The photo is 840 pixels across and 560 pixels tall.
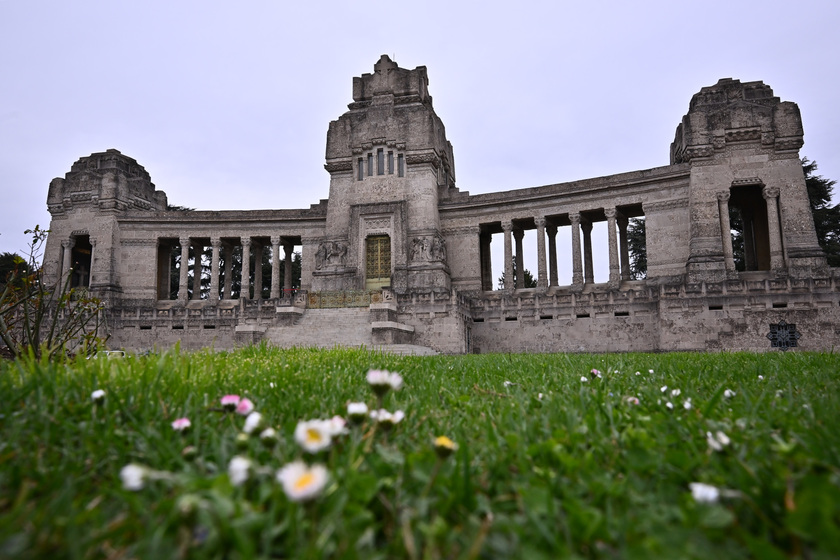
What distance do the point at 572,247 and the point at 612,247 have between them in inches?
105

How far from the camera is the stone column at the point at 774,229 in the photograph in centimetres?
3008

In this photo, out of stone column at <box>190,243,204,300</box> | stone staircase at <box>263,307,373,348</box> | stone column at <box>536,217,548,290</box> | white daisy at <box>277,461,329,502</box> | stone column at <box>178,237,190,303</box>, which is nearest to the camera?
white daisy at <box>277,461,329,502</box>

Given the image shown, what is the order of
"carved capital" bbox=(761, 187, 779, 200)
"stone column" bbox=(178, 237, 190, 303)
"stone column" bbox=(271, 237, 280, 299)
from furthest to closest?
1. "stone column" bbox=(271, 237, 280, 299)
2. "stone column" bbox=(178, 237, 190, 303)
3. "carved capital" bbox=(761, 187, 779, 200)

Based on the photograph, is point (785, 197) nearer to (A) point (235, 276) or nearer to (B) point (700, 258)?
(B) point (700, 258)

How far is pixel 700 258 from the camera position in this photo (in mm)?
30859

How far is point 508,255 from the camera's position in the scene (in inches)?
1533

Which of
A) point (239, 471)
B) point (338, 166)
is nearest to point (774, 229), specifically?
point (338, 166)

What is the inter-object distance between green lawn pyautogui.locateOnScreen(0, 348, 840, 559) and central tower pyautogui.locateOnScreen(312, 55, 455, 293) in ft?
106

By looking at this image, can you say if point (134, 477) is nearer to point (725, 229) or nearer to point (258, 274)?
point (725, 229)

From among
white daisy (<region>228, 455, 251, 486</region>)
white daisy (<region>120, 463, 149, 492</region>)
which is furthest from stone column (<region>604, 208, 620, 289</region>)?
white daisy (<region>120, 463, 149, 492</region>)

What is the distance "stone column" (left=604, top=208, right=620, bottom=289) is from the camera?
1367 inches

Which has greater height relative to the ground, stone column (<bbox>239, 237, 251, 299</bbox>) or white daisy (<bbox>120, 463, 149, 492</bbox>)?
stone column (<bbox>239, 237, 251, 299</bbox>)

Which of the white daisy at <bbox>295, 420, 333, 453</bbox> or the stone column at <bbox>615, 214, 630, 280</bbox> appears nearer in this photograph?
the white daisy at <bbox>295, 420, 333, 453</bbox>

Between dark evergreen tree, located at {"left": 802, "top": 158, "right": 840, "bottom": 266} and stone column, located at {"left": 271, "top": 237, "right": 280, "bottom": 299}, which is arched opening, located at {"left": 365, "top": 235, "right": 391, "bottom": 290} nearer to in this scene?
stone column, located at {"left": 271, "top": 237, "right": 280, "bottom": 299}
